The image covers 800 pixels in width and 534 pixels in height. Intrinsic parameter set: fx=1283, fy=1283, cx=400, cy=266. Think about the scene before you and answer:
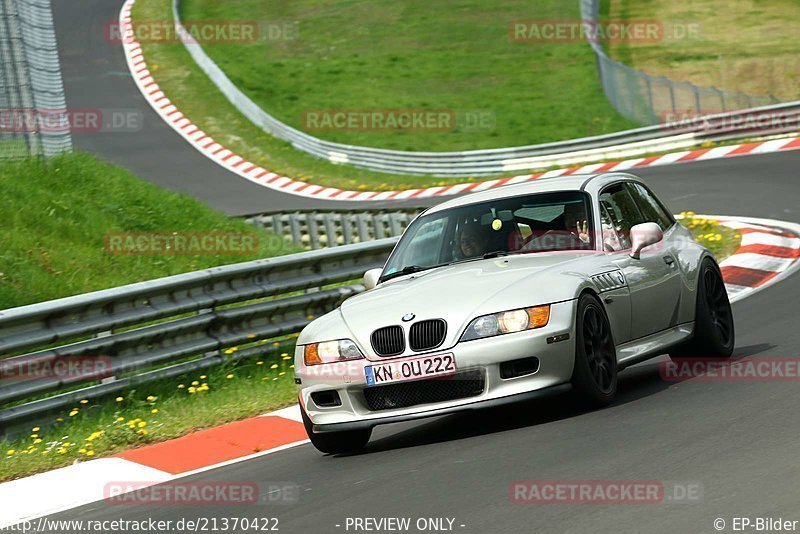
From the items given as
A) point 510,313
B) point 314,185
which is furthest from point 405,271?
point 314,185

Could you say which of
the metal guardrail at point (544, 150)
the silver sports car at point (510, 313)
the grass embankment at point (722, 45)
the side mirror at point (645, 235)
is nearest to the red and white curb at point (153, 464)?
the silver sports car at point (510, 313)

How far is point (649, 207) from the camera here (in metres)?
9.22

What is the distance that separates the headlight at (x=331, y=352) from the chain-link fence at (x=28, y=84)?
300 inches

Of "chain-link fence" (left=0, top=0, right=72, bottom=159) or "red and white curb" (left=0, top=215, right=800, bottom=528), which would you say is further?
"chain-link fence" (left=0, top=0, right=72, bottom=159)

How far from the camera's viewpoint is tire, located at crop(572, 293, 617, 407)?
23.7ft

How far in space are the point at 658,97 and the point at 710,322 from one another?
22.4 meters

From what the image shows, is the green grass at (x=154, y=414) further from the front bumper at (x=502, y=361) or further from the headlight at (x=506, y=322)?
the headlight at (x=506, y=322)

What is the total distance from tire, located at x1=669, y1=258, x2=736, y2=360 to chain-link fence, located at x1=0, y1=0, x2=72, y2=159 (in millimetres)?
8131

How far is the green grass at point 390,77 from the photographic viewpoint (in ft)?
111

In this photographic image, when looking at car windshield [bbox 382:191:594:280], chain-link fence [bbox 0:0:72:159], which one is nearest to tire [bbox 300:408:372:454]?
car windshield [bbox 382:191:594:280]

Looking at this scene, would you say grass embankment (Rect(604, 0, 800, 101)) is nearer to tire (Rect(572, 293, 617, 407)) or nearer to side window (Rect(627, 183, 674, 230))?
side window (Rect(627, 183, 674, 230))

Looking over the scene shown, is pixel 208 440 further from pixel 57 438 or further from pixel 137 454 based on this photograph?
pixel 57 438

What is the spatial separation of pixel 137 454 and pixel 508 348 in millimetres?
2674

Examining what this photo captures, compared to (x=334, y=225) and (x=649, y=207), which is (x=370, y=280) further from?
(x=334, y=225)
